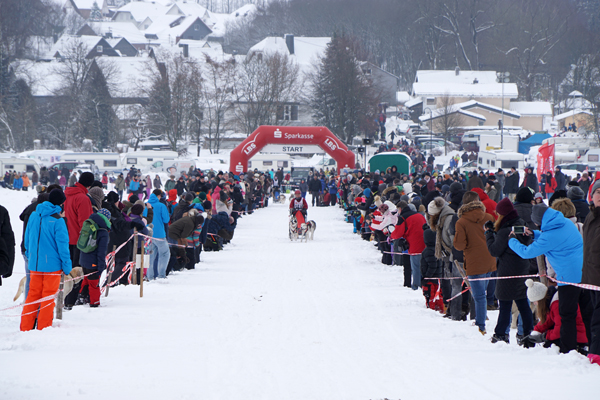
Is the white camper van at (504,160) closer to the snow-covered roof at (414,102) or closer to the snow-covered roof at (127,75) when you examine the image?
the snow-covered roof at (127,75)

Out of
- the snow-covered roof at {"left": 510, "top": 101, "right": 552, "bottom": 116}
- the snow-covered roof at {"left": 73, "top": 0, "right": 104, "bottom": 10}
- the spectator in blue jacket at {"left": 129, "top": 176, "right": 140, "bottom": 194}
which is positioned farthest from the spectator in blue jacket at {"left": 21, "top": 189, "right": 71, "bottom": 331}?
the snow-covered roof at {"left": 73, "top": 0, "right": 104, "bottom": 10}

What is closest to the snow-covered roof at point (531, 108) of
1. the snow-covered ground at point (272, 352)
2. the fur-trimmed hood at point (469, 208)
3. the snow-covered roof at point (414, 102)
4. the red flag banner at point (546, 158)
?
the snow-covered roof at point (414, 102)

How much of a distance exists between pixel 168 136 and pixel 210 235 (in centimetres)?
4470

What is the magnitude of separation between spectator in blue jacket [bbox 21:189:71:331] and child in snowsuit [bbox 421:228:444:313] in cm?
423

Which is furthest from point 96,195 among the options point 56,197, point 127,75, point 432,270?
point 127,75

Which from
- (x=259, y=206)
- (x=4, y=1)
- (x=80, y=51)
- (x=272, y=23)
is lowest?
(x=259, y=206)

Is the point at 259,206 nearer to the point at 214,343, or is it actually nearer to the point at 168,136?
the point at 214,343

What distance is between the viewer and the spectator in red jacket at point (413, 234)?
9773 mm

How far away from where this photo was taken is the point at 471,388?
505 centimetres

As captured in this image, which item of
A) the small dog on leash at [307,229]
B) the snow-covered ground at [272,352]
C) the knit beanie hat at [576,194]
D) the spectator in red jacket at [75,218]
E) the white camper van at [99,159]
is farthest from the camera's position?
the white camper van at [99,159]

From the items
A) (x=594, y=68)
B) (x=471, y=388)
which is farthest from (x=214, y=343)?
(x=594, y=68)

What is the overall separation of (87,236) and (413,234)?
4.47m

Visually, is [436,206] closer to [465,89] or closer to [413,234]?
[413,234]

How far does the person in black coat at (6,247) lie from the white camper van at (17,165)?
4113 cm
